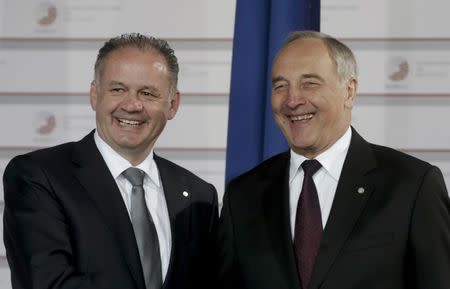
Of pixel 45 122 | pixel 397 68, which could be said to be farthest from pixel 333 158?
pixel 45 122

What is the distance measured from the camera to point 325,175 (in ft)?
7.78

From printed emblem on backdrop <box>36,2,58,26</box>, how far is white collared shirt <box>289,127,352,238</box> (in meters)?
1.62

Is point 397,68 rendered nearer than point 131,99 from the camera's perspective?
No

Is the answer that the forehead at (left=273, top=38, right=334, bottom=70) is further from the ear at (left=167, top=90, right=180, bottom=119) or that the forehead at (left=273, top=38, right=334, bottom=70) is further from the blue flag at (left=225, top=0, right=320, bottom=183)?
the blue flag at (left=225, top=0, right=320, bottom=183)

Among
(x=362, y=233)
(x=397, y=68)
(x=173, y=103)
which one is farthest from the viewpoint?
(x=397, y=68)

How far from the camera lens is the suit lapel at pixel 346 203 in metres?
2.21

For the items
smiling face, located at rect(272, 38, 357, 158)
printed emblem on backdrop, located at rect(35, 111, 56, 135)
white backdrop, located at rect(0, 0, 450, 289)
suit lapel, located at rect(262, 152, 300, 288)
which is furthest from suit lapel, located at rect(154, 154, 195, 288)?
printed emblem on backdrop, located at rect(35, 111, 56, 135)

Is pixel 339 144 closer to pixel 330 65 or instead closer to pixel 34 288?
pixel 330 65

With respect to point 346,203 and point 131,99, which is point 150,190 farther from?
point 346,203

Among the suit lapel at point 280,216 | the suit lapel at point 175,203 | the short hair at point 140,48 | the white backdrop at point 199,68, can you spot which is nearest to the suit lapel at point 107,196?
the suit lapel at point 175,203

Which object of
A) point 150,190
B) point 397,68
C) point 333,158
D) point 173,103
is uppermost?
point 397,68

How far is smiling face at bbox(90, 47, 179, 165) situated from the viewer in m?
2.45

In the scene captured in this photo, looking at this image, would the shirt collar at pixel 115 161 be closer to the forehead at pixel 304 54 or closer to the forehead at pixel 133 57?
the forehead at pixel 133 57

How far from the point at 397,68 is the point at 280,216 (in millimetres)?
1404
